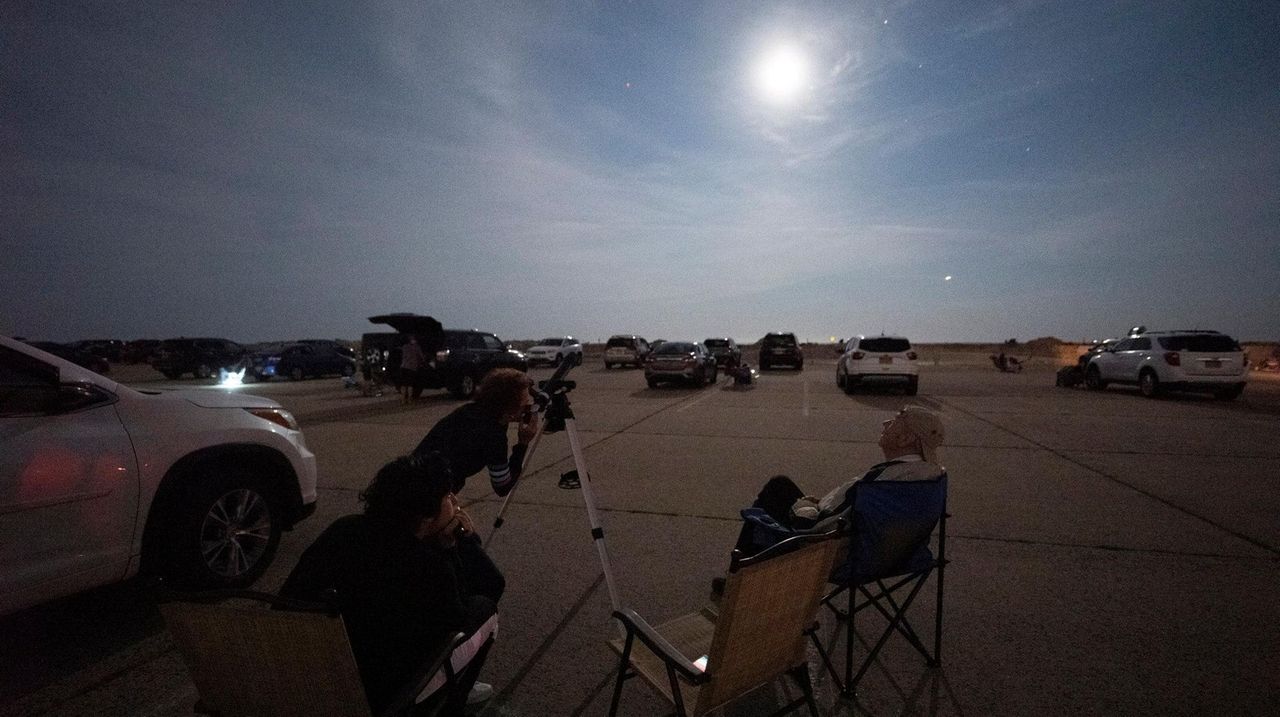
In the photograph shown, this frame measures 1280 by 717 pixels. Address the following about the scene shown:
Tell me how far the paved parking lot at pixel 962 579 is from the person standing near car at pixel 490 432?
969mm

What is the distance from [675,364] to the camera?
1805 centimetres

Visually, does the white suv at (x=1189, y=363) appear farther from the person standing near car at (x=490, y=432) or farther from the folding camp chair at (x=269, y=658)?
the folding camp chair at (x=269, y=658)

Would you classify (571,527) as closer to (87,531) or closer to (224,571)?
(224,571)

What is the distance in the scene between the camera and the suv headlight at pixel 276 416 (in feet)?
13.0

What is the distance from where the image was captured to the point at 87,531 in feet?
9.23

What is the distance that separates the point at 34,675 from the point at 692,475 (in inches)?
211

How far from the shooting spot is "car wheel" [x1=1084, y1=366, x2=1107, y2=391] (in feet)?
56.2

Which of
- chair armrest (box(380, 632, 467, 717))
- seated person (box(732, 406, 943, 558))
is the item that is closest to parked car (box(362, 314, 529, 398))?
seated person (box(732, 406, 943, 558))

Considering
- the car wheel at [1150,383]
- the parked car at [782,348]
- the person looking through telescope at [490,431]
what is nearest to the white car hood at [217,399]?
the person looking through telescope at [490,431]

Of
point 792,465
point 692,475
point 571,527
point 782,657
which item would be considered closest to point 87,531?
point 571,527

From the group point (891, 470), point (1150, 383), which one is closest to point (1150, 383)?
point (1150, 383)

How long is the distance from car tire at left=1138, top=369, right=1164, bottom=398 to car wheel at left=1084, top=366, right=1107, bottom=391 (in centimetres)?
185

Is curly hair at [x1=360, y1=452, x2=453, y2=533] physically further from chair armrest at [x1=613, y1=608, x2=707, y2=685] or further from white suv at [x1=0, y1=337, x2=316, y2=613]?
white suv at [x1=0, y1=337, x2=316, y2=613]

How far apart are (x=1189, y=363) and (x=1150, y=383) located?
1.16m
